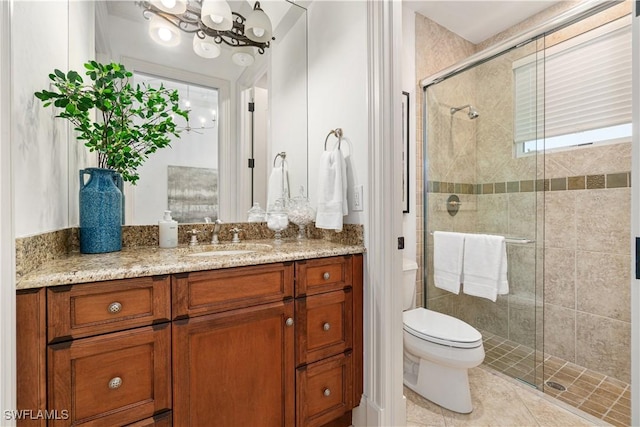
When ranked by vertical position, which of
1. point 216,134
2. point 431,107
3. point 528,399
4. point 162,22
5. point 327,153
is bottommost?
point 528,399

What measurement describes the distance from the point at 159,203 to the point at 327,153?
0.95 meters

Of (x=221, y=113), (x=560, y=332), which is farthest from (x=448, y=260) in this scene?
(x=221, y=113)

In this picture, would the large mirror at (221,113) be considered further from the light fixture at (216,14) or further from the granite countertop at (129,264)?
the granite countertop at (129,264)

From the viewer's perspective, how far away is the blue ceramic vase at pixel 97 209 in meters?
1.19

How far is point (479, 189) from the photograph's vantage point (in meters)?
2.44

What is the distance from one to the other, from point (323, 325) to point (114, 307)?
2.70ft

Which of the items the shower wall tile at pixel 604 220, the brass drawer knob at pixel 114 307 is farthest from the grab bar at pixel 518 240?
the brass drawer knob at pixel 114 307

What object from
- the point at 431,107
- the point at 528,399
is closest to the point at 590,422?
the point at 528,399

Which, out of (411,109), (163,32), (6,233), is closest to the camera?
(6,233)

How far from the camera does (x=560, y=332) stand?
2105mm

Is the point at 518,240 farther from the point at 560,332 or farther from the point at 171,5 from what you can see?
the point at 171,5

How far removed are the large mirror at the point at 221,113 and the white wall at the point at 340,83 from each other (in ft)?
0.36

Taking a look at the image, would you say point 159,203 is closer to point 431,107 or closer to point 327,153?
point 327,153

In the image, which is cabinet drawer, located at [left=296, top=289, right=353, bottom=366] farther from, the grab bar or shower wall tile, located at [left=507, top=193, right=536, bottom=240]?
shower wall tile, located at [left=507, top=193, right=536, bottom=240]
